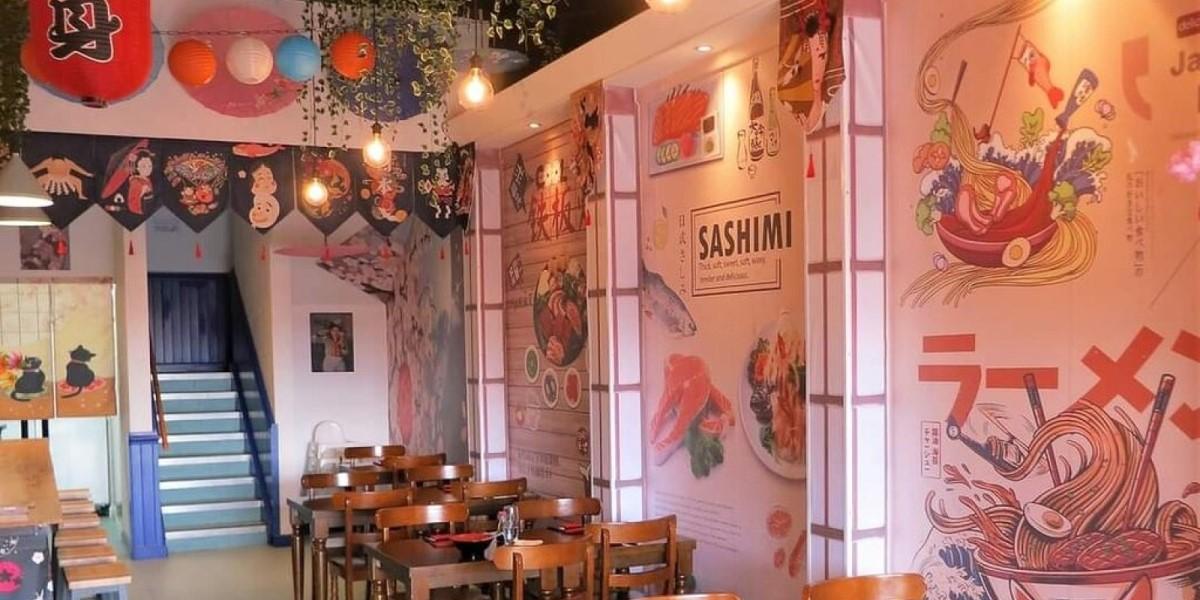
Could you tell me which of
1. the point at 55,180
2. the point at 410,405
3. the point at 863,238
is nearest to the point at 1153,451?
the point at 863,238

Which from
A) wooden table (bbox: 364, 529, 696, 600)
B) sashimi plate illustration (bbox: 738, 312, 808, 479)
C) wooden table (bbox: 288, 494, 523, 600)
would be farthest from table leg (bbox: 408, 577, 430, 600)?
sashimi plate illustration (bbox: 738, 312, 808, 479)

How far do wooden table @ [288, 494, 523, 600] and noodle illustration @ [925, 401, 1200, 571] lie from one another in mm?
3371

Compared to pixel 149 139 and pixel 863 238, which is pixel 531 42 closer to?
pixel 149 139

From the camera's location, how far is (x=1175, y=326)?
3.19 m

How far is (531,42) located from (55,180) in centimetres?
312

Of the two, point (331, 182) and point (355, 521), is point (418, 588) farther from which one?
point (331, 182)

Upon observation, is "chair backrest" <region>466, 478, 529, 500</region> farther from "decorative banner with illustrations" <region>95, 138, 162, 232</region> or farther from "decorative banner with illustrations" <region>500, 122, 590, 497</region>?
"decorative banner with illustrations" <region>95, 138, 162, 232</region>

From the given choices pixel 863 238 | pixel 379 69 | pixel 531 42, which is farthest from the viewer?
pixel 379 69

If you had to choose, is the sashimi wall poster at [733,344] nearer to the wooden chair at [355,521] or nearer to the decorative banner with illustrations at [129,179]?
the wooden chair at [355,521]

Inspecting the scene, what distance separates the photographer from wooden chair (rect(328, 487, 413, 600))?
5.92 m

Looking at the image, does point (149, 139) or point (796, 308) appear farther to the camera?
point (149, 139)

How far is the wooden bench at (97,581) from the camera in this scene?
5.43 meters

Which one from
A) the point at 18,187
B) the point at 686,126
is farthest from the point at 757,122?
the point at 18,187

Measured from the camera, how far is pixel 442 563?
478 centimetres
